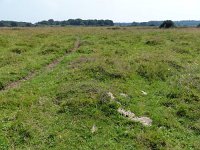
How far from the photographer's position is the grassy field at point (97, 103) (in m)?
12.4

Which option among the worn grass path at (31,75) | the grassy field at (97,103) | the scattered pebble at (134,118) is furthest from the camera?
the worn grass path at (31,75)

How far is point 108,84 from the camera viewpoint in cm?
1886

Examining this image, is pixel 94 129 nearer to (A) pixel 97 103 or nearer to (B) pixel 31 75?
(A) pixel 97 103

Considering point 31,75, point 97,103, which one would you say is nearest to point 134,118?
point 97,103

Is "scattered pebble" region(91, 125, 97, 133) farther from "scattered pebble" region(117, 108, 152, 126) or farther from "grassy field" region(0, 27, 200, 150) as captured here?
"scattered pebble" region(117, 108, 152, 126)

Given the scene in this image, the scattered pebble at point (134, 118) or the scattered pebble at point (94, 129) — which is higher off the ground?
the scattered pebble at point (94, 129)

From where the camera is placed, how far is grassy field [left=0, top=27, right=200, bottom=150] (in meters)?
12.4

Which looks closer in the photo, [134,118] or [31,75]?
[134,118]

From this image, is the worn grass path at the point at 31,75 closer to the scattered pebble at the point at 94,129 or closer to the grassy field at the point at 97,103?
the grassy field at the point at 97,103

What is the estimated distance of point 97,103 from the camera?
49.9 ft

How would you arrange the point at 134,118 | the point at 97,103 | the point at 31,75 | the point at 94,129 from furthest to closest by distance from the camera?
the point at 31,75 → the point at 97,103 → the point at 134,118 → the point at 94,129

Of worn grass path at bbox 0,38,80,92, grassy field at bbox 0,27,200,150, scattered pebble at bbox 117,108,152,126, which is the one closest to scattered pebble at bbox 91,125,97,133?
grassy field at bbox 0,27,200,150

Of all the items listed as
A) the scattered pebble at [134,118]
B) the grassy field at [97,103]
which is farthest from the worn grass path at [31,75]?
the scattered pebble at [134,118]

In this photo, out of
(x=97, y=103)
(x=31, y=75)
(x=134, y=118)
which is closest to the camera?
(x=134, y=118)
